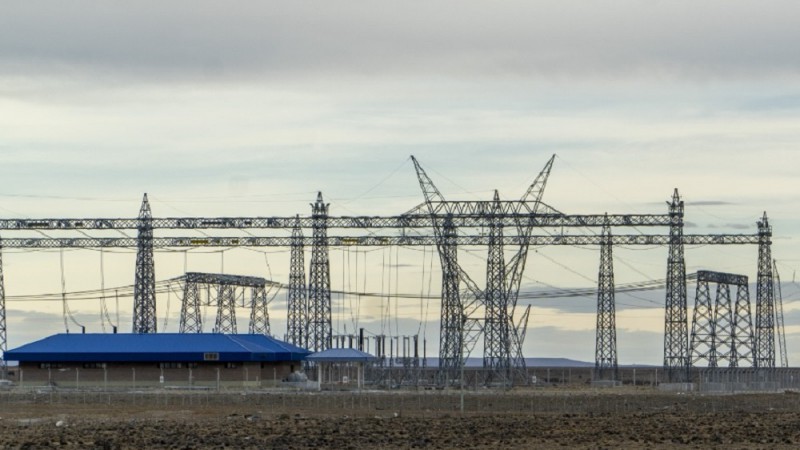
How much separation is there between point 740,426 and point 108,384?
196 feet

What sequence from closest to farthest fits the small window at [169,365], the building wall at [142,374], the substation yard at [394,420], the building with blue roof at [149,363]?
the substation yard at [394,420]
the building wall at [142,374]
the building with blue roof at [149,363]
the small window at [169,365]

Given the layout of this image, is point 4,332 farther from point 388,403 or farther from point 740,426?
point 740,426

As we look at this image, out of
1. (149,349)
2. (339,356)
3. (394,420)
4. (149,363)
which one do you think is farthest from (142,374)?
(394,420)

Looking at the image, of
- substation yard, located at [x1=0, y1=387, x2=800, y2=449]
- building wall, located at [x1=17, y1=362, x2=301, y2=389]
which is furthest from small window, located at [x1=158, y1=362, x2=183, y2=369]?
substation yard, located at [x1=0, y1=387, x2=800, y2=449]

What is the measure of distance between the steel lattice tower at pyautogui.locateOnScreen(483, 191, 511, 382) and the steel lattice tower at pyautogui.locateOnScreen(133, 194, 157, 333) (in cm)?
2788

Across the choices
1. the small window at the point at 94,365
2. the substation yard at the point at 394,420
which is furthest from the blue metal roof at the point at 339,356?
the small window at the point at 94,365

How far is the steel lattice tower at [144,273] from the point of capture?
127688mm

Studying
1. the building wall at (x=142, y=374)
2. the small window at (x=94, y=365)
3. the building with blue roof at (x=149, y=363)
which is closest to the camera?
the building wall at (x=142, y=374)

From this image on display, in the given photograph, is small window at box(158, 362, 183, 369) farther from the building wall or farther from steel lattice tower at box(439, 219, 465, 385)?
steel lattice tower at box(439, 219, 465, 385)

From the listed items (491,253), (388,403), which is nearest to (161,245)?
(491,253)

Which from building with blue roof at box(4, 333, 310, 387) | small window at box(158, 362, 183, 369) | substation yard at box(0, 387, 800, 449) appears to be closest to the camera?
substation yard at box(0, 387, 800, 449)

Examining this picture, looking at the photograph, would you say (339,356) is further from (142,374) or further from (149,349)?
(142,374)

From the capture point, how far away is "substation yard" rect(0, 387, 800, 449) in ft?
189

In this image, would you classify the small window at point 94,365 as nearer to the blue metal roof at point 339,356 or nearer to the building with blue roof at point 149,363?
the building with blue roof at point 149,363
